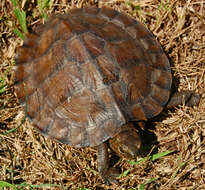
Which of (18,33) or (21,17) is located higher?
(21,17)

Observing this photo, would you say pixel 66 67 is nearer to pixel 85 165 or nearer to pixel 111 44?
pixel 111 44

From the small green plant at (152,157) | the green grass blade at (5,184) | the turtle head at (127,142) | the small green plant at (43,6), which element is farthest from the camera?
the small green plant at (43,6)

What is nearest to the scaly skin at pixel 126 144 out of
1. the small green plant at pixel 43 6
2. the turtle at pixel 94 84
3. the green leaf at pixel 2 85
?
the turtle at pixel 94 84

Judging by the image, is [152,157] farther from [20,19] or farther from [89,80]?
[20,19]

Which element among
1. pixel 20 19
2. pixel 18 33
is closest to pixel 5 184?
pixel 18 33

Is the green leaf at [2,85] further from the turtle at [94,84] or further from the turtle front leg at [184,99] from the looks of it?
the turtle front leg at [184,99]

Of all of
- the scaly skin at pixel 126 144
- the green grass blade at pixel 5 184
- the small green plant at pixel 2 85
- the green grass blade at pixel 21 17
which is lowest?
the green grass blade at pixel 5 184

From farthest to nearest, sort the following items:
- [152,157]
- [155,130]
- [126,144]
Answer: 1. [155,130]
2. [152,157]
3. [126,144]

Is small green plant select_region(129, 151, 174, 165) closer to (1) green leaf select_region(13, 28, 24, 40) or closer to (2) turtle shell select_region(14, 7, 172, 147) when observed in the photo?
(2) turtle shell select_region(14, 7, 172, 147)

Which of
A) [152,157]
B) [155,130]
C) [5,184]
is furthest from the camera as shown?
[155,130]
